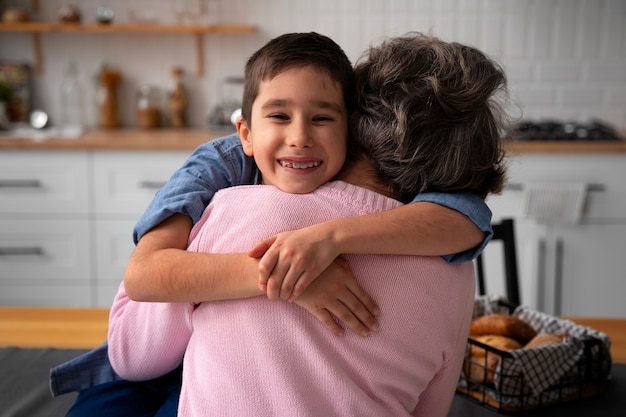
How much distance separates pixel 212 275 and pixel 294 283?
11 centimetres

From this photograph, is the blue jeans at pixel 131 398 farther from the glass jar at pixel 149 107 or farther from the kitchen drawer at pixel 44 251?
the glass jar at pixel 149 107

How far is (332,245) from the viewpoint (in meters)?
1.01

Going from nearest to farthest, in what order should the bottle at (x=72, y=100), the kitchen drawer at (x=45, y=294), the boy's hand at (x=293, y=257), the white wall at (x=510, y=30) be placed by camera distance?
the boy's hand at (x=293, y=257)
the kitchen drawer at (x=45, y=294)
the white wall at (x=510, y=30)
the bottle at (x=72, y=100)

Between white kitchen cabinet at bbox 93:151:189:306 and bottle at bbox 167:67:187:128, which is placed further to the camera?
bottle at bbox 167:67:187:128

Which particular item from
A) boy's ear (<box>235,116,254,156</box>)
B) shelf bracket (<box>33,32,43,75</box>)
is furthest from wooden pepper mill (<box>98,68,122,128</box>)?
boy's ear (<box>235,116,254,156</box>)

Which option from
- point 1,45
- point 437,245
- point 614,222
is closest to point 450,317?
point 437,245

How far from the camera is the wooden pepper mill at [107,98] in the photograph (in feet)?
13.6

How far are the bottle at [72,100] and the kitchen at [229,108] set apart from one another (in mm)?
29

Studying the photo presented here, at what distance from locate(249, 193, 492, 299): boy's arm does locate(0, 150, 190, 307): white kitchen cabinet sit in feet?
8.50

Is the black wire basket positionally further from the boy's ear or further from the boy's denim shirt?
the boy's ear

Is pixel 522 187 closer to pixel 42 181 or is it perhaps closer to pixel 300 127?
pixel 42 181

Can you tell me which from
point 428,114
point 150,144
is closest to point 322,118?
point 428,114

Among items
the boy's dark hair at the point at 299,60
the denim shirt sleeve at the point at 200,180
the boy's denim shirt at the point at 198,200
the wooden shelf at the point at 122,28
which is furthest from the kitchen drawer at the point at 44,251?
the boy's dark hair at the point at 299,60

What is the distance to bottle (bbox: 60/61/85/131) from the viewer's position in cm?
423
